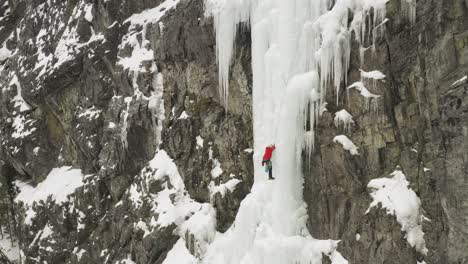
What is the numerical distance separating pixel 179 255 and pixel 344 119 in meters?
7.35

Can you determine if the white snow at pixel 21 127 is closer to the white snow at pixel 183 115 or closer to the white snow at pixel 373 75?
the white snow at pixel 183 115

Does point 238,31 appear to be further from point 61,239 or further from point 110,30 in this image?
point 61,239

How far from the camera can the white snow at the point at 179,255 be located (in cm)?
1404

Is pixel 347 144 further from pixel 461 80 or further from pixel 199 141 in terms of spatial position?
pixel 199 141

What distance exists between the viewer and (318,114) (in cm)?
1066

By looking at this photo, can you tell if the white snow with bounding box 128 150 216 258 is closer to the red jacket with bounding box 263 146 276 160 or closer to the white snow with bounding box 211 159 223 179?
the white snow with bounding box 211 159 223 179

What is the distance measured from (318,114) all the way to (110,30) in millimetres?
11359

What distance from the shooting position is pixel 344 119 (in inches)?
404

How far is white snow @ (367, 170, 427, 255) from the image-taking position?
9.15m

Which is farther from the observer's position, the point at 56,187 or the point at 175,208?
the point at 56,187

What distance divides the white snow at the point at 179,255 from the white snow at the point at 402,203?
643cm

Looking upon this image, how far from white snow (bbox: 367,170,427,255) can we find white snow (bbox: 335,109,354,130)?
→ 1.37 metres

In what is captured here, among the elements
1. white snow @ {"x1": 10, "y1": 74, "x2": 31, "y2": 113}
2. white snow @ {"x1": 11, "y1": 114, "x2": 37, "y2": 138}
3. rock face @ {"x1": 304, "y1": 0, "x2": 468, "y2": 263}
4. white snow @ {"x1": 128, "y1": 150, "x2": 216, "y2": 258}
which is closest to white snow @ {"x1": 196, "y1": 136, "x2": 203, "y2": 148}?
white snow @ {"x1": 128, "y1": 150, "x2": 216, "y2": 258}

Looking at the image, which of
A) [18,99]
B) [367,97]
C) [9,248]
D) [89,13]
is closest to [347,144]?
[367,97]
